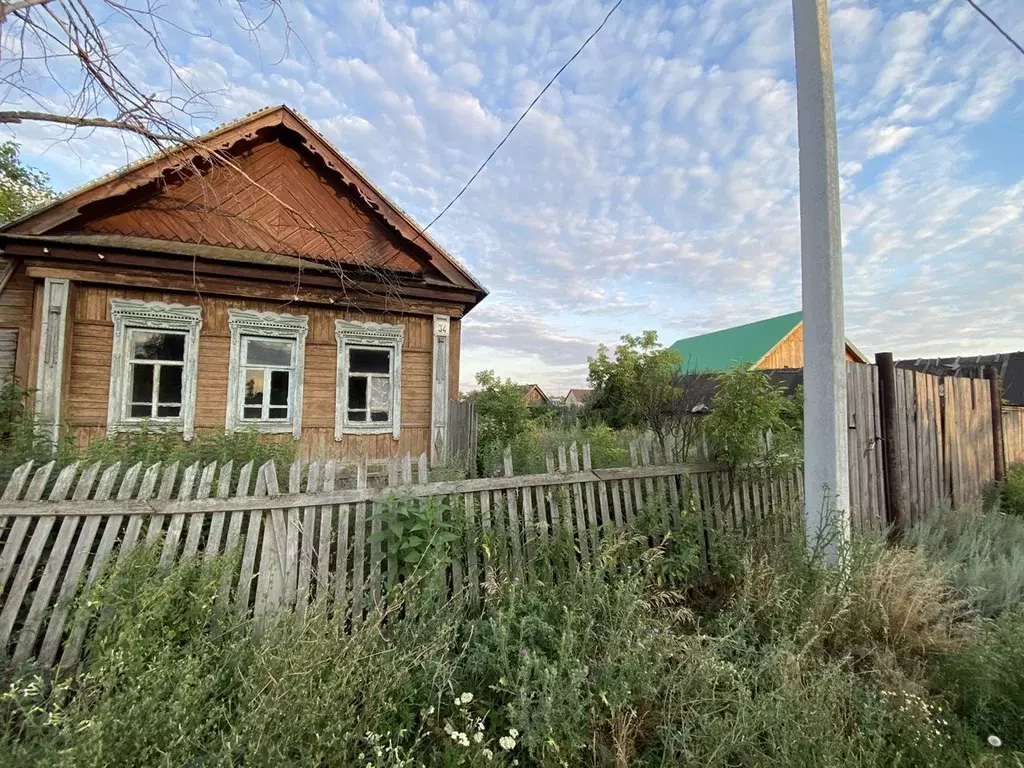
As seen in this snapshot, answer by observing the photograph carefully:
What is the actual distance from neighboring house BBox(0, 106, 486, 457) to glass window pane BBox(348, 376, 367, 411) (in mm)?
26

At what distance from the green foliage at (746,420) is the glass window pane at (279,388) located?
22.9ft

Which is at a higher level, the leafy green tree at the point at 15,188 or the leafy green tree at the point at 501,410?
the leafy green tree at the point at 15,188

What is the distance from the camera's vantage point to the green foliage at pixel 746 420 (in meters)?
3.91

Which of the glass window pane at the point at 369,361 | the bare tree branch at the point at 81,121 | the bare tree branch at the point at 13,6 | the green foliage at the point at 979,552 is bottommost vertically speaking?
the green foliage at the point at 979,552

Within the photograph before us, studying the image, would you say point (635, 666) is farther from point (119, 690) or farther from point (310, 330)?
point (310, 330)

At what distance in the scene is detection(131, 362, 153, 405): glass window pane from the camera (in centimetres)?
726

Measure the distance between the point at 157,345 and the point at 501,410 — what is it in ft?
23.4

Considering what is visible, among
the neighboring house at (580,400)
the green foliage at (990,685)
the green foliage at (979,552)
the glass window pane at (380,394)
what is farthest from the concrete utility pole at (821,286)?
the neighboring house at (580,400)

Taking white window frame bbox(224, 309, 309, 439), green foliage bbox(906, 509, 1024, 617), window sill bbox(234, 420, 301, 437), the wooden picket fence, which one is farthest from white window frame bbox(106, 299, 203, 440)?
green foliage bbox(906, 509, 1024, 617)

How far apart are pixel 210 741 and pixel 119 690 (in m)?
0.60

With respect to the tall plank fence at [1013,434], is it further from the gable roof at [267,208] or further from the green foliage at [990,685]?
the gable roof at [267,208]

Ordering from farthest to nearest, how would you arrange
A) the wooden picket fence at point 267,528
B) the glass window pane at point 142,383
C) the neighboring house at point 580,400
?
the neighboring house at point 580,400 → the glass window pane at point 142,383 → the wooden picket fence at point 267,528

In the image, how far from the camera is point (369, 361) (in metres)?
8.58

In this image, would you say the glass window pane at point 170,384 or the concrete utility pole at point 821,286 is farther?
the glass window pane at point 170,384
